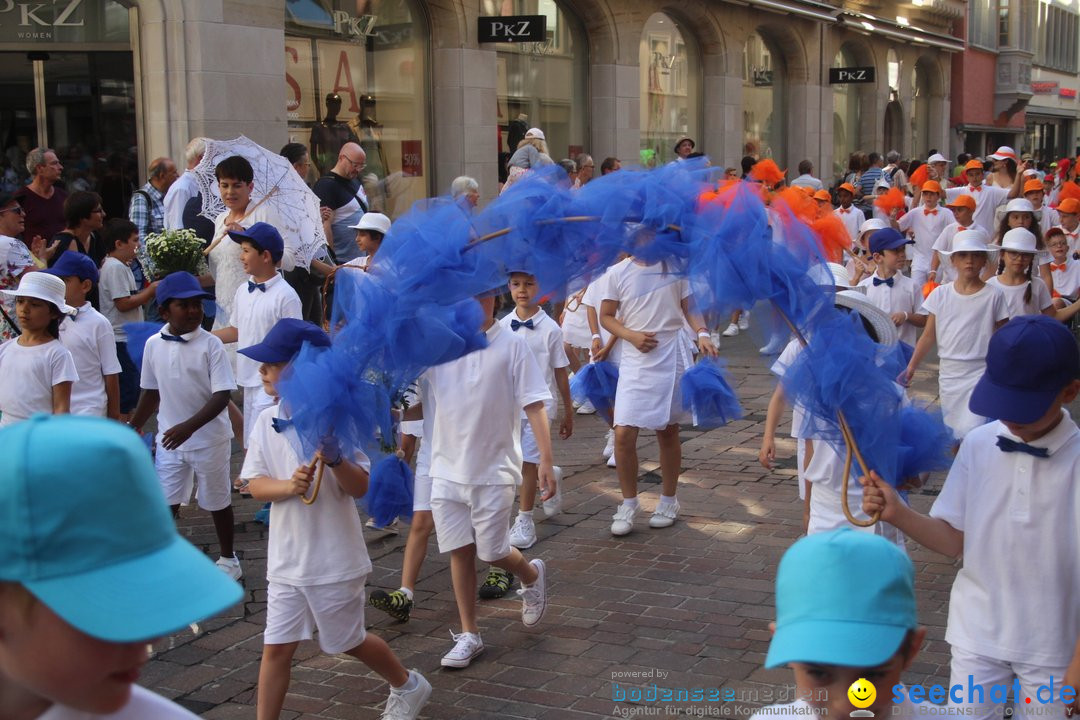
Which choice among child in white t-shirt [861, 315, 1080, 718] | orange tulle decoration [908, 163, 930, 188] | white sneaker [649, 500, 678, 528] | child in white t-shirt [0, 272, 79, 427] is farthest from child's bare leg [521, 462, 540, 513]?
orange tulle decoration [908, 163, 930, 188]

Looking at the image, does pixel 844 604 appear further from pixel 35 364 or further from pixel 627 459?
pixel 627 459

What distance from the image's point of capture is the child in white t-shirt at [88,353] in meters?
6.91

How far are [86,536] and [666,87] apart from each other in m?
23.9

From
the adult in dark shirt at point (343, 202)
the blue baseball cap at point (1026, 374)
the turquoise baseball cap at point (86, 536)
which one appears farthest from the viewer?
the adult in dark shirt at point (343, 202)

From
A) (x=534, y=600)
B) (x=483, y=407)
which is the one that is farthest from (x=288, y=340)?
(x=534, y=600)

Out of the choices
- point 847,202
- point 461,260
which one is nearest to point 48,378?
point 461,260

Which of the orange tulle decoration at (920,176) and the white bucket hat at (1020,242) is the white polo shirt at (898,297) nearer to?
the white bucket hat at (1020,242)

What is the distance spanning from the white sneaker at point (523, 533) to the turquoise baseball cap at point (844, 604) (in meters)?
4.98

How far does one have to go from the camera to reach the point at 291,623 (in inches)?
183

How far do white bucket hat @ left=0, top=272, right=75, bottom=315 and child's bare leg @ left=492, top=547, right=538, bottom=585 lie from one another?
2.80 m

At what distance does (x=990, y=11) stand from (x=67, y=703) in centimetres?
4911

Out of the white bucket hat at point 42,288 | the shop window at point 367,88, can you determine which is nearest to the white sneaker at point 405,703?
the white bucket hat at point 42,288

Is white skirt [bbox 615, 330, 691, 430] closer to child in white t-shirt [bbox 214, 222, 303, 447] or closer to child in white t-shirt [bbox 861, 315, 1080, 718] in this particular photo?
child in white t-shirt [bbox 214, 222, 303, 447]

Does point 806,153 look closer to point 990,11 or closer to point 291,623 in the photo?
point 990,11
